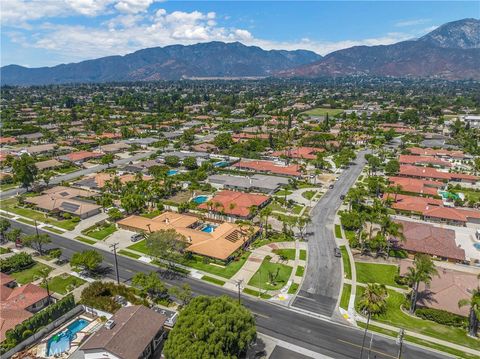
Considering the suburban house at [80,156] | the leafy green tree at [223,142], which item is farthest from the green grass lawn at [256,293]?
the suburban house at [80,156]

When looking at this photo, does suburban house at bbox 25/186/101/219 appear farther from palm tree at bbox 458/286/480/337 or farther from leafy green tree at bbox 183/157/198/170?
palm tree at bbox 458/286/480/337

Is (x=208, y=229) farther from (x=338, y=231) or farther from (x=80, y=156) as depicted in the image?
(x=80, y=156)

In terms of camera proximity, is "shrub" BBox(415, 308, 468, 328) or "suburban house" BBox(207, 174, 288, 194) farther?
"suburban house" BBox(207, 174, 288, 194)

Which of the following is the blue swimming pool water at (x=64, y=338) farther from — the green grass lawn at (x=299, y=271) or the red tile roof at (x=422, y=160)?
the red tile roof at (x=422, y=160)

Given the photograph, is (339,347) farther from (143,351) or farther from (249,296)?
(143,351)

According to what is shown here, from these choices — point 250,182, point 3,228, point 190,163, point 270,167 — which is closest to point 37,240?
point 3,228

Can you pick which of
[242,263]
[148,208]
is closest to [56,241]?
[148,208]


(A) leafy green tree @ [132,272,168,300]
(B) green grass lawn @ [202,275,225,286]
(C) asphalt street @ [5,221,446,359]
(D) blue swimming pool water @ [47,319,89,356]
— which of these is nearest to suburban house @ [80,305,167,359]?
(D) blue swimming pool water @ [47,319,89,356]

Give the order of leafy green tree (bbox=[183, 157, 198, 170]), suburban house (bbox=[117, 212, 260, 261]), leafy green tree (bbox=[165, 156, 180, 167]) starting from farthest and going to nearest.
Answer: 1. leafy green tree (bbox=[165, 156, 180, 167])
2. leafy green tree (bbox=[183, 157, 198, 170])
3. suburban house (bbox=[117, 212, 260, 261])
